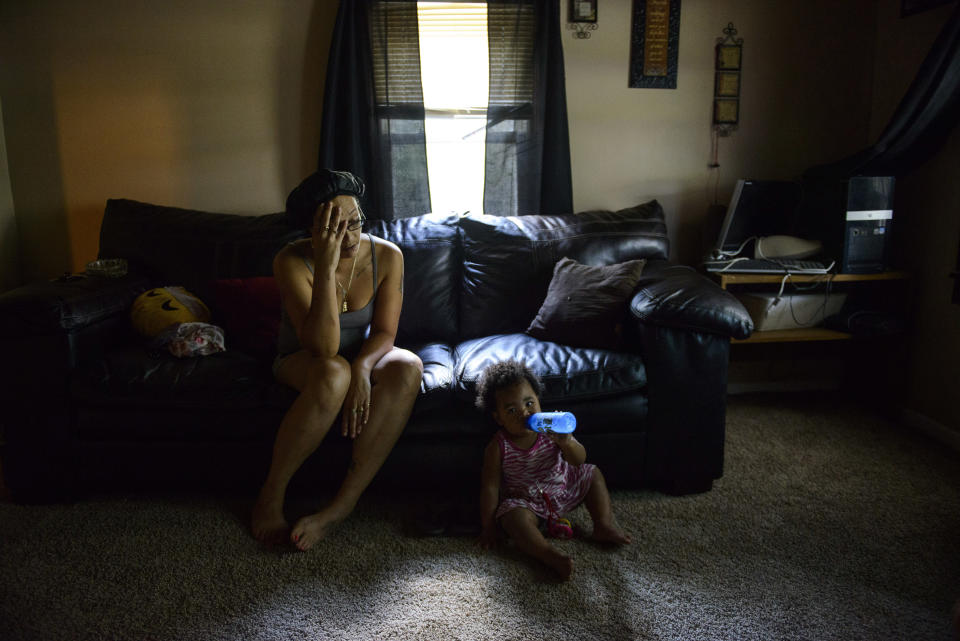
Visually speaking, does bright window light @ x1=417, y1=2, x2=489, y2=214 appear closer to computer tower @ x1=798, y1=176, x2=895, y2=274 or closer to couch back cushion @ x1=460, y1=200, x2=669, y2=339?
couch back cushion @ x1=460, y1=200, x2=669, y2=339

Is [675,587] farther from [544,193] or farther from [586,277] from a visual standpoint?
[544,193]

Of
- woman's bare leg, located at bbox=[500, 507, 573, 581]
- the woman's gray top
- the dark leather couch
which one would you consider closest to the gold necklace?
the woman's gray top

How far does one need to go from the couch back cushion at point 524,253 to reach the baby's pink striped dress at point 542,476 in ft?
2.49

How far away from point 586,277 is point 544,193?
74 cm

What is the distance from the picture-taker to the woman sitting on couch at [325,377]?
74.0 inches

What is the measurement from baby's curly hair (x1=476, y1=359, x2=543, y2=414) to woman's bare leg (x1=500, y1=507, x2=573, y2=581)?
12.5 inches

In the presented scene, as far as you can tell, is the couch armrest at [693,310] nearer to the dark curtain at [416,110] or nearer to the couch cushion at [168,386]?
the dark curtain at [416,110]

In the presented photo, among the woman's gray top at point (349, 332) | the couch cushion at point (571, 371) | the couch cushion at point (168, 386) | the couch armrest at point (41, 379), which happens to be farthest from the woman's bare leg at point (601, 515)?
the couch armrest at point (41, 379)

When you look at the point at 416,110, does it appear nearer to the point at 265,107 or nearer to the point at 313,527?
the point at 265,107

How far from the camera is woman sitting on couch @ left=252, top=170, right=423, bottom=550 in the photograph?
1880 millimetres

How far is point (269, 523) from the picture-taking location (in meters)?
1.90

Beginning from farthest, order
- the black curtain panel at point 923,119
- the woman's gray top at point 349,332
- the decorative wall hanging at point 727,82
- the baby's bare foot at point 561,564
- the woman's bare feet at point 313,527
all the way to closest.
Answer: the decorative wall hanging at point 727,82 → the black curtain panel at point 923,119 → the woman's gray top at point 349,332 → the woman's bare feet at point 313,527 → the baby's bare foot at point 561,564

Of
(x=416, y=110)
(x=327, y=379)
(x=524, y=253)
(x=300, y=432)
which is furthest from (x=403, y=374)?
(x=416, y=110)

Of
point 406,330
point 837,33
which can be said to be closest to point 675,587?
point 406,330
